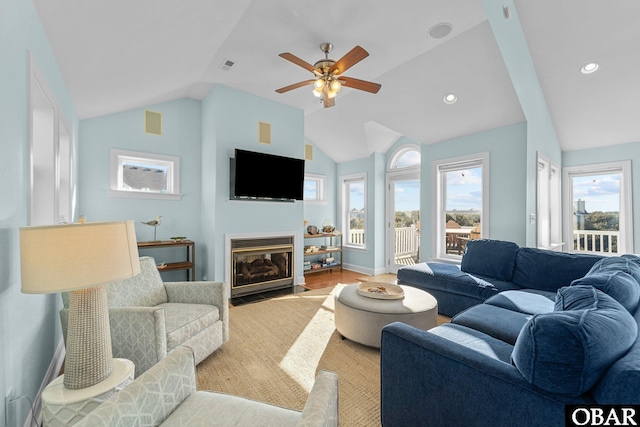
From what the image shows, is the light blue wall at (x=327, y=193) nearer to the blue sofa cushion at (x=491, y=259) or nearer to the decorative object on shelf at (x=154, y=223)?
the decorative object on shelf at (x=154, y=223)

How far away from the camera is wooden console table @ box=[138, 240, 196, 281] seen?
3682 mm

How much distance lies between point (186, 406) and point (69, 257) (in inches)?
30.8

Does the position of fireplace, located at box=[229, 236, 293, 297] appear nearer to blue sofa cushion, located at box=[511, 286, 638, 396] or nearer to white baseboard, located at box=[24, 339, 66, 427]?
white baseboard, located at box=[24, 339, 66, 427]

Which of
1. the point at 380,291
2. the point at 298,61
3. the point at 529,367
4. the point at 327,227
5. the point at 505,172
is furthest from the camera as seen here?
the point at 327,227

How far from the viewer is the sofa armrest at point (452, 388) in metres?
1.05

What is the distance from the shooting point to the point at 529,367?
104cm

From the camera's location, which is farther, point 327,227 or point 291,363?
point 327,227

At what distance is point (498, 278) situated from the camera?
10.6 ft

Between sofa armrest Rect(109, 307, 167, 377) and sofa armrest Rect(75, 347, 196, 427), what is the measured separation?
A: 70 cm

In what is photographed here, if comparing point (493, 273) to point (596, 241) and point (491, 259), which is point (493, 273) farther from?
point (596, 241)

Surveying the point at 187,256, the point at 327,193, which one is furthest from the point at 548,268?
the point at 187,256

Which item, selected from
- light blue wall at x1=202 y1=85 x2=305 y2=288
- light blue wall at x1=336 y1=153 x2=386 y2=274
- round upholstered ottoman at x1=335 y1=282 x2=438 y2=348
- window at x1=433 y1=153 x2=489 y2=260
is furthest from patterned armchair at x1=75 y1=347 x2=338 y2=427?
light blue wall at x1=336 y1=153 x2=386 y2=274

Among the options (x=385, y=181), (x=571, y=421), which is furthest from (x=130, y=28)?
(x=385, y=181)

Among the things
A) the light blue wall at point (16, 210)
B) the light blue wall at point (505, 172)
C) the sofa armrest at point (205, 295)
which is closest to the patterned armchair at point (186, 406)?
the light blue wall at point (16, 210)
